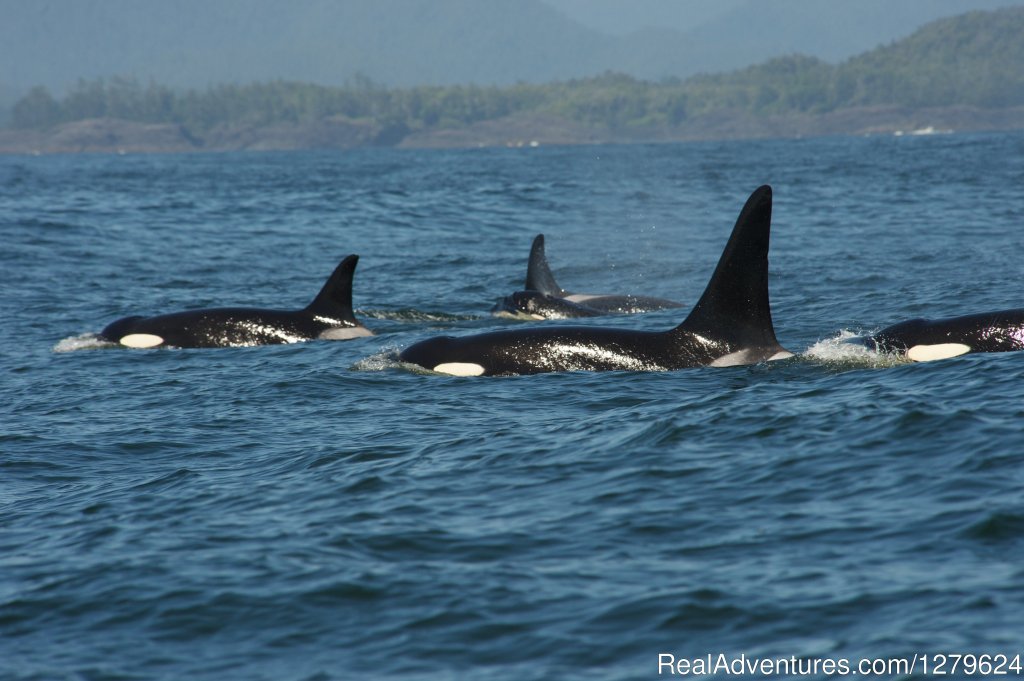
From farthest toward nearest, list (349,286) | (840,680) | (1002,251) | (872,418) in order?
(1002,251), (349,286), (872,418), (840,680)

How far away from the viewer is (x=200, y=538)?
26.9 feet

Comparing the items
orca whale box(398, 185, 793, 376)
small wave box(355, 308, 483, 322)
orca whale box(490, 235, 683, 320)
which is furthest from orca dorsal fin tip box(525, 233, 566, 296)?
orca whale box(398, 185, 793, 376)

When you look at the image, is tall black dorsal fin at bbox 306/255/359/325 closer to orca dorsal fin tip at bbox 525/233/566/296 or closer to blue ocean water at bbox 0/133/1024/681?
blue ocean water at bbox 0/133/1024/681

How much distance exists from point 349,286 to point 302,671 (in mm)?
10628

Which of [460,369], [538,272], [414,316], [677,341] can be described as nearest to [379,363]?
[460,369]

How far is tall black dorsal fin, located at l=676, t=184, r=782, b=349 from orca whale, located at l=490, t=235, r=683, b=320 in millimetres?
5669

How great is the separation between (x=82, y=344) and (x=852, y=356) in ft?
31.0

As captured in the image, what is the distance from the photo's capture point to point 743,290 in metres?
11.9

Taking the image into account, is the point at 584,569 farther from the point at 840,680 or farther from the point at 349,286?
the point at 349,286

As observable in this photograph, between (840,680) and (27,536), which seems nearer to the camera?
(840,680)

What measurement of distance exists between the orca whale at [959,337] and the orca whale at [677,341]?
1118 millimetres

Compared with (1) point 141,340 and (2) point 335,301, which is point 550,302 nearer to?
(2) point 335,301

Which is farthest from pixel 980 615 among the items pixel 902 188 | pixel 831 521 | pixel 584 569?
pixel 902 188

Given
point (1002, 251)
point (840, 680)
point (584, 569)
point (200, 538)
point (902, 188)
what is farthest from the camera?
point (902, 188)
